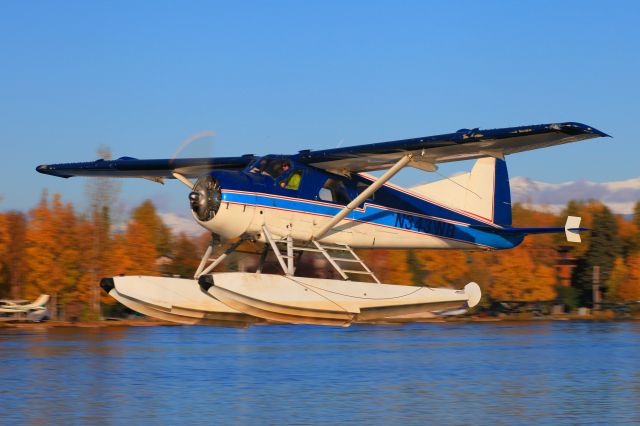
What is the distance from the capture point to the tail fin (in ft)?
61.0

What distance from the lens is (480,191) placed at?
62.7 ft

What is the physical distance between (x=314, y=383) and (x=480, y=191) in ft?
16.1

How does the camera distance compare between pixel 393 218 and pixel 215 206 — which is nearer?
pixel 215 206

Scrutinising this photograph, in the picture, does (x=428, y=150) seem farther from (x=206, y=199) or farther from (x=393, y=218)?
(x=206, y=199)

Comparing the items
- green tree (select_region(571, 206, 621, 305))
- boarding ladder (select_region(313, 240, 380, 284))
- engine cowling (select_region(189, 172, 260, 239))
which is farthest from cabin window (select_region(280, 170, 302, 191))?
green tree (select_region(571, 206, 621, 305))

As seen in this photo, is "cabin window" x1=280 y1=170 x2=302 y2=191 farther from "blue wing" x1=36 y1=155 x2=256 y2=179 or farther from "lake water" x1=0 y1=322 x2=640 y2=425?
"lake water" x1=0 y1=322 x2=640 y2=425

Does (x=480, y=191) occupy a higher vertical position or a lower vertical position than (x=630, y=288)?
higher

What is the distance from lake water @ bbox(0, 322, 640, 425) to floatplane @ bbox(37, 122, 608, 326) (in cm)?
145

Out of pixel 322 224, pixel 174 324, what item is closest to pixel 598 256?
pixel 174 324

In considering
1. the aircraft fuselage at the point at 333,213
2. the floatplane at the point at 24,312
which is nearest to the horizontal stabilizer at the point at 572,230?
the aircraft fuselage at the point at 333,213

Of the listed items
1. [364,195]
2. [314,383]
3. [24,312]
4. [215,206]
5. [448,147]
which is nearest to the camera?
[215,206]

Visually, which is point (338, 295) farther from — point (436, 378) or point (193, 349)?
point (193, 349)

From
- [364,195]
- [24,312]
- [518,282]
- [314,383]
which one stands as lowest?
[24,312]

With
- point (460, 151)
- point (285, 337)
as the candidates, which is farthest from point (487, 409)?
point (285, 337)
